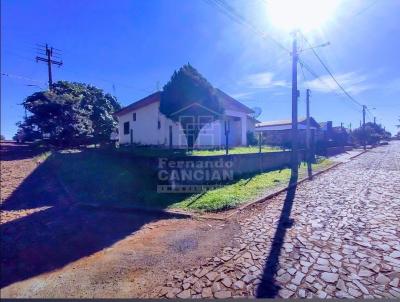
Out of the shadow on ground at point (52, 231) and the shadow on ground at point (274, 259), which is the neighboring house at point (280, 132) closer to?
the shadow on ground at point (274, 259)

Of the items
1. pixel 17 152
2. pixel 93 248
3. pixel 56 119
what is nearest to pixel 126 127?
pixel 56 119

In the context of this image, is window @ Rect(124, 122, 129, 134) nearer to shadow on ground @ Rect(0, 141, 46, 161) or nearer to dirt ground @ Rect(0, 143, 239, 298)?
shadow on ground @ Rect(0, 141, 46, 161)

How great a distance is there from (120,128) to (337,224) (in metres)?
20.3

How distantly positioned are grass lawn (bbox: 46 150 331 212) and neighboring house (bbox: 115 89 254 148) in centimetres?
434

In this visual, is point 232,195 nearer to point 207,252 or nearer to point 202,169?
point 202,169

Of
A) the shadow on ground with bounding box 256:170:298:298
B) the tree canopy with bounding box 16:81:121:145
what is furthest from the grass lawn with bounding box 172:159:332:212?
the tree canopy with bounding box 16:81:121:145

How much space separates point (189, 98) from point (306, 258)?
9434 mm

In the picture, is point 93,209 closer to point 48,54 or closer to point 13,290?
point 13,290

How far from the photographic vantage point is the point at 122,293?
9.51 feet

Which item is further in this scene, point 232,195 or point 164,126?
point 164,126

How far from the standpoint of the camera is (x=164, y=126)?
1647cm

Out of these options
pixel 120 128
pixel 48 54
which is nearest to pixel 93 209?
pixel 120 128

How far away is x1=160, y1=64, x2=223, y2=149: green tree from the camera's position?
11773 mm

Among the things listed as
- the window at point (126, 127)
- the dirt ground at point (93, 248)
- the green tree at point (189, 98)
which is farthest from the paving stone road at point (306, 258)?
the window at point (126, 127)
